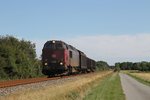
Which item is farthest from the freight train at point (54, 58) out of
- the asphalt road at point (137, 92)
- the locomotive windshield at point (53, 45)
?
the asphalt road at point (137, 92)

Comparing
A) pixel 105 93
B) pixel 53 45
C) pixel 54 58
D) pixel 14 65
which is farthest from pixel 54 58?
pixel 105 93

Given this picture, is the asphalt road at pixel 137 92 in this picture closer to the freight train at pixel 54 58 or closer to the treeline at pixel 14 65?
the freight train at pixel 54 58

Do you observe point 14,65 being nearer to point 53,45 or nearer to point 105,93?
point 53,45

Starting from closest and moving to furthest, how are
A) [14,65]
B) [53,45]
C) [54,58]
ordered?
[54,58] < [53,45] < [14,65]

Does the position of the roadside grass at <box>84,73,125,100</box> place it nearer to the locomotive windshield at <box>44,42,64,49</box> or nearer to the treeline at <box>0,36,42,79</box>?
the locomotive windshield at <box>44,42,64,49</box>

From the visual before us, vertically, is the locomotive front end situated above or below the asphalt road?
above

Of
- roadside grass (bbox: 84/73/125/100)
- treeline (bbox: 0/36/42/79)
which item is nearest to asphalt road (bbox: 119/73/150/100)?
roadside grass (bbox: 84/73/125/100)

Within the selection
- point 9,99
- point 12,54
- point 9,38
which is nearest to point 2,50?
point 12,54

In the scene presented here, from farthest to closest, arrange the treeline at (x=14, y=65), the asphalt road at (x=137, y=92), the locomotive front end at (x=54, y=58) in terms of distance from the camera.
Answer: the treeline at (x=14, y=65)
the locomotive front end at (x=54, y=58)
the asphalt road at (x=137, y=92)

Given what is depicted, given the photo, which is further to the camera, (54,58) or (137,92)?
(54,58)

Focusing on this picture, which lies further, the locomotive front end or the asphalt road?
the locomotive front end

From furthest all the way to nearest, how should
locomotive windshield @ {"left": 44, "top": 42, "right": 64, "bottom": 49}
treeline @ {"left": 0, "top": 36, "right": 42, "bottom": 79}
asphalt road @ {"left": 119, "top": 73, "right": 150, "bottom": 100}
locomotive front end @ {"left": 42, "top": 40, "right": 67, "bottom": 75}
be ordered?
treeline @ {"left": 0, "top": 36, "right": 42, "bottom": 79} < locomotive windshield @ {"left": 44, "top": 42, "right": 64, "bottom": 49} < locomotive front end @ {"left": 42, "top": 40, "right": 67, "bottom": 75} < asphalt road @ {"left": 119, "top": 73, "right": 150, "bottom": 100}

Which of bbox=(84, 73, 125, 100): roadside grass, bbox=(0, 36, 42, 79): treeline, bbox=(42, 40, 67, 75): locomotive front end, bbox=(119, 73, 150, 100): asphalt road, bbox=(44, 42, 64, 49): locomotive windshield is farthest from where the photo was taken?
bbox=(0, 36, 42, 79): treeline

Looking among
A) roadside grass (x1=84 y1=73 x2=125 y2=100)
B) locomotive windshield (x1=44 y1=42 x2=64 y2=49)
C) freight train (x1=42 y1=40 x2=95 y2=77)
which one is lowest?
roadside grass (x1=84 y1=73 x2=125 y2=100)
